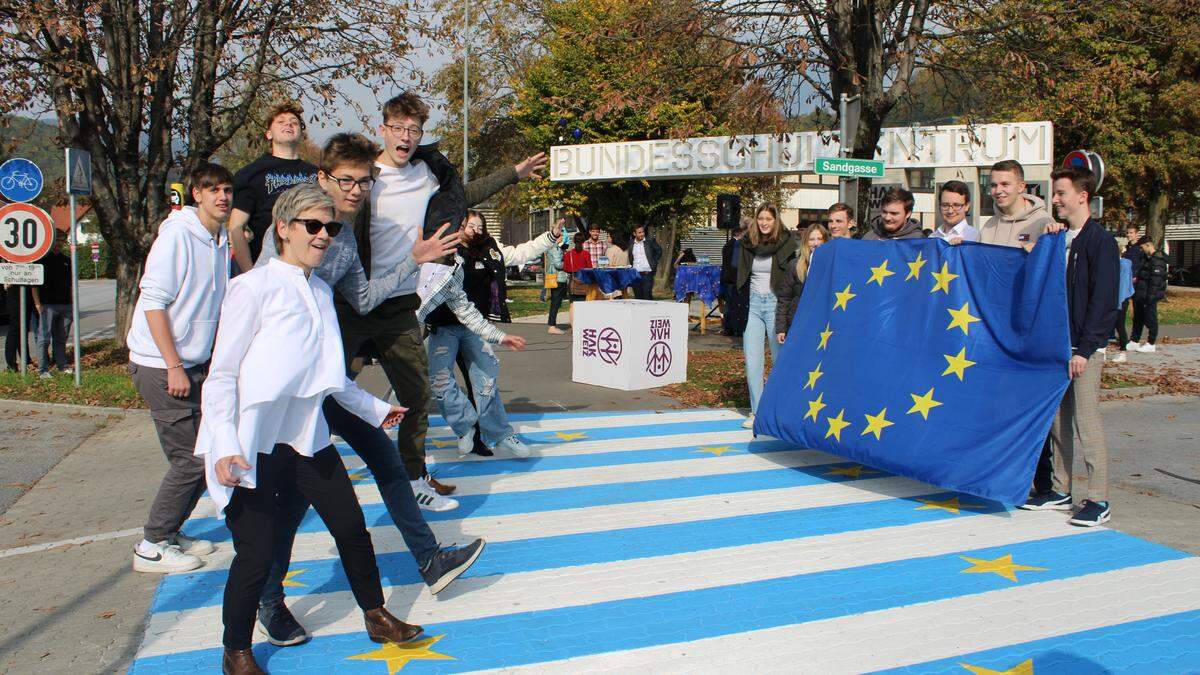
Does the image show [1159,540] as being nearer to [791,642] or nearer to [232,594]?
[791,642]

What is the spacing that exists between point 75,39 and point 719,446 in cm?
968

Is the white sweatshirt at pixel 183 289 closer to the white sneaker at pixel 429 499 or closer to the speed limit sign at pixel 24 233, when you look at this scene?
the white sneaker at pixel 429 499

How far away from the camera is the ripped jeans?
21.6ft

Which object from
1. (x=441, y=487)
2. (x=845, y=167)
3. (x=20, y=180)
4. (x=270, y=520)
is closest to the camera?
(x=270, y=520)

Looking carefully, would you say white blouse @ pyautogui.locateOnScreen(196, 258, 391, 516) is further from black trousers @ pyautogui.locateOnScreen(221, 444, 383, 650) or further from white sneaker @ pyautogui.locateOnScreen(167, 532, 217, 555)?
white sneaker @ pyautogui.locateOnScreen(167, 532, 217, 555)

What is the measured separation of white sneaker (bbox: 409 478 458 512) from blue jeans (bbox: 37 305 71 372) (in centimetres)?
860

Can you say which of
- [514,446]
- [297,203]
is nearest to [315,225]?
[297,203]

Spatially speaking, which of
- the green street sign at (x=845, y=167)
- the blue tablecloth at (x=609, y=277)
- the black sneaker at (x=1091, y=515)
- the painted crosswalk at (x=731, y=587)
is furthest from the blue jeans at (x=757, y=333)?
the blue tablecloth at (x=609, y=277)

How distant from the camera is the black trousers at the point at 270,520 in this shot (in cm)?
347

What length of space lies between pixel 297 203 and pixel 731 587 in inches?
101

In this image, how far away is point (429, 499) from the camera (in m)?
5.73

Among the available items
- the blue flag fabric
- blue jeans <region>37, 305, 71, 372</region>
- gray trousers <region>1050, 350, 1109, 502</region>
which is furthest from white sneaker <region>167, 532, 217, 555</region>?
blue jeans <region>37, 305, 71, 372</region>

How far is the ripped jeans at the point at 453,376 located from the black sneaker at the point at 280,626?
102 inches

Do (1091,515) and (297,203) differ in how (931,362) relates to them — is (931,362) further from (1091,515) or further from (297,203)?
(297,203)
